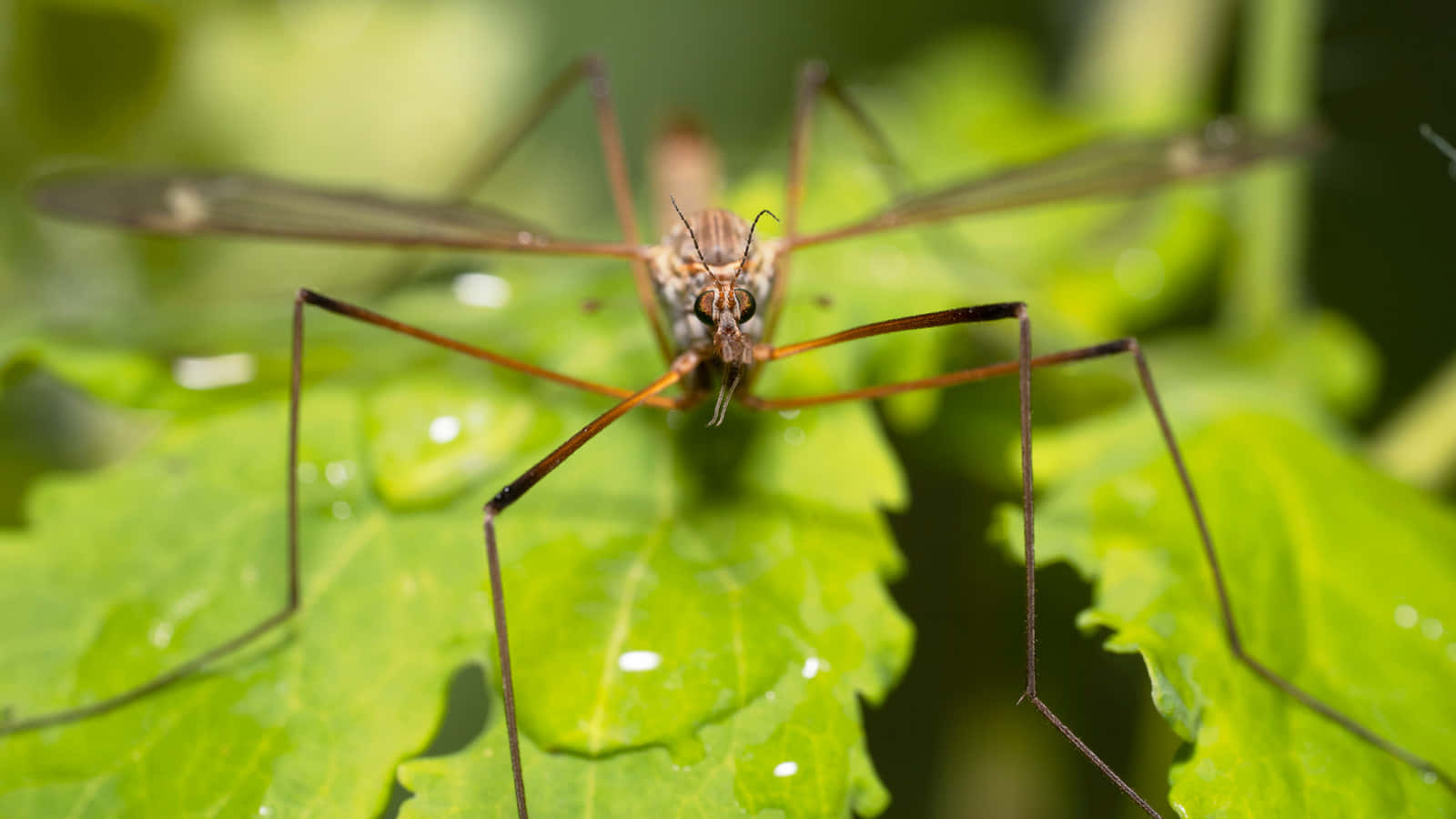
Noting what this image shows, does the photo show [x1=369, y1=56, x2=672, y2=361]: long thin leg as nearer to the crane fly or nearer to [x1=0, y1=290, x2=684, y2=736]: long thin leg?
the crane fly

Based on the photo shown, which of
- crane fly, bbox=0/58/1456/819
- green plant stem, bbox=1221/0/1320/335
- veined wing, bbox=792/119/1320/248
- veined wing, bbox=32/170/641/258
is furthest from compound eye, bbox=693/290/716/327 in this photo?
green plant stem, bbox=1221/0/1320/335

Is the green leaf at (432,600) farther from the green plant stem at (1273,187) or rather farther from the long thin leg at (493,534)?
the green plant stem at (1273,187)

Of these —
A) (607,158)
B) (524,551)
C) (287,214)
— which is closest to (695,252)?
(524,551)

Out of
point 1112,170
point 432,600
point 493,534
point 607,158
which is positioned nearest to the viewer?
point 493,534

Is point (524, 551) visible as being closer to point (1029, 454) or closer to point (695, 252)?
point (695, 252)

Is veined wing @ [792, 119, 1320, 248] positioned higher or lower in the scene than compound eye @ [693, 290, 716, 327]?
higher

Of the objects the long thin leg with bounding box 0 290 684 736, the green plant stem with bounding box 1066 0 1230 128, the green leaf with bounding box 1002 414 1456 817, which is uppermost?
the green plant stem with bounding box 1066 0 1230 128

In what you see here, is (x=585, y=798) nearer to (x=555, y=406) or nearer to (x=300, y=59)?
(x=555, y=406)

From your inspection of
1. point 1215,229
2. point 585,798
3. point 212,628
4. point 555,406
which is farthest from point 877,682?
point 1215,229
